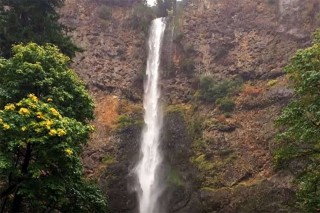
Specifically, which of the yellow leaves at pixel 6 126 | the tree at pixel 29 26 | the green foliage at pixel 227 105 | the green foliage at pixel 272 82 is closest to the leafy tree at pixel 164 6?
the green foliage at pixel 227 105

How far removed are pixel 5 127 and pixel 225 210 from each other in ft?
52.8

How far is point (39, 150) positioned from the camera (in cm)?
1477

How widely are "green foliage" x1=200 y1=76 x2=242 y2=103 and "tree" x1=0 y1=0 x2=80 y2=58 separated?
1544 cm

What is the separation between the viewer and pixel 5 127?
1377 centimetres

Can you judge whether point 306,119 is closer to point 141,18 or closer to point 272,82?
point 272,82

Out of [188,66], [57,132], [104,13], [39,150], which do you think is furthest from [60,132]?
[104,13]

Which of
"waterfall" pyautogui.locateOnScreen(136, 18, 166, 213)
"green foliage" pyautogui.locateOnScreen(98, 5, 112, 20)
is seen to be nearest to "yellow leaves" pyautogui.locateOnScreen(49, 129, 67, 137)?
"waterfall" pyautogui.locateOnScreen(136, 18, 166, 213)

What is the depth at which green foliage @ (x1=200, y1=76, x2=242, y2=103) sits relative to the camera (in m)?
34.8

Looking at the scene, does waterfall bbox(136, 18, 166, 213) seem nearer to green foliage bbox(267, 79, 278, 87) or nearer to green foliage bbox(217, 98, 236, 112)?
green foliage bbox(217, 98, 236, 112)

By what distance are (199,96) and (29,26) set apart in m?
18.2

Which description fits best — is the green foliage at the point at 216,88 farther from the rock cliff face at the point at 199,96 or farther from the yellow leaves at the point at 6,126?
the yellow leaves at the point at 6,126

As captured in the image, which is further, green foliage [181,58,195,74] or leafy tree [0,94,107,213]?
green foliage [181,58,195,74]

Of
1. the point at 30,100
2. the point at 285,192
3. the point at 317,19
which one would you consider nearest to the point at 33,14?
the point at 30,100

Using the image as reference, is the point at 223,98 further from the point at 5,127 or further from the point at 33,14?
the point at 5,127
